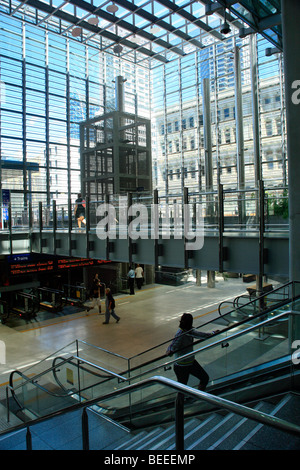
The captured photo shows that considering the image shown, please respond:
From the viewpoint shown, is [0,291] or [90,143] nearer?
[0,291]

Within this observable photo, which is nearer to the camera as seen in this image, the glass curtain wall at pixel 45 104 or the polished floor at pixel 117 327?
the polished floor at pixel 117 327

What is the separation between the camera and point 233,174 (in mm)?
23359

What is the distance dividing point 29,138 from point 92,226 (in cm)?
1269

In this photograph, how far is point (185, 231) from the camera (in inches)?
352

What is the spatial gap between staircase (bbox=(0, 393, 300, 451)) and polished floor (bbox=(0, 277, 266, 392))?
19.9 ft

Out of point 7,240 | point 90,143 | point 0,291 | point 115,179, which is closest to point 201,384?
point 7,240

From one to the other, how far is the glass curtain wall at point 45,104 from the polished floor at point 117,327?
8.23 m

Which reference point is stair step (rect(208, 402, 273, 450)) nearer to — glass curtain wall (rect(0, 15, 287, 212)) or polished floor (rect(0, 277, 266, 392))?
polished floor (rect(0, 277, 266, 392))

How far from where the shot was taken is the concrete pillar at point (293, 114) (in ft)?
20.2

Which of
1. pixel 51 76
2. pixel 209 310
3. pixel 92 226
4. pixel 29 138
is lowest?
pixel 209 310

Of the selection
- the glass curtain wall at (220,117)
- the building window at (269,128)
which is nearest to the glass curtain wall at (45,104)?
the glass curtain wall at (220,117)

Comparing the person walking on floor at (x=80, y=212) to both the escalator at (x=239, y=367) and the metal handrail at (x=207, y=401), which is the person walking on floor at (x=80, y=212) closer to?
the escalator at (x=239, y=367)

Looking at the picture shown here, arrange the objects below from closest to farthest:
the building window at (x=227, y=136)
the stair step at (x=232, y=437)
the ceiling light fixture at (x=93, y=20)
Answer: the stair step at (x=232, y=437) < the ceiling light fixture at (x=93, y=20) < the building window at (x=227, y=136)
